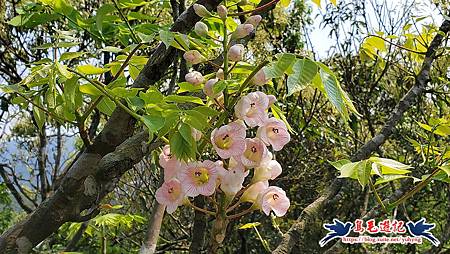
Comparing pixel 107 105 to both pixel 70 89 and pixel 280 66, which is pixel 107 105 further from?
pixel 280 66

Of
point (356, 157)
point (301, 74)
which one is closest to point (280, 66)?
point (301, 74)

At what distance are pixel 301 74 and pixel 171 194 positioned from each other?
25 centimetres

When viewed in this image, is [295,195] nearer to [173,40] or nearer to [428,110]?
[428,110]

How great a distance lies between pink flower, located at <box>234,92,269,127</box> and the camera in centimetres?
70

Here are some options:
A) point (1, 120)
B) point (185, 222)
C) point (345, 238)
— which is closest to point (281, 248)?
point (345, 238)

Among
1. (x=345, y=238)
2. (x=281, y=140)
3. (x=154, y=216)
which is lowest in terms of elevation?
(x=345, y=238)

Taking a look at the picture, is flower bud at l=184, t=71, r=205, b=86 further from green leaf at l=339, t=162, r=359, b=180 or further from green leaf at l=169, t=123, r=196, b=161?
green leaf at l=339, t=162, r=359, b=180

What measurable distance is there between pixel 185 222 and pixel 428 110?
6.27ft

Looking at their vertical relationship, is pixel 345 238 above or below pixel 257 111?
below

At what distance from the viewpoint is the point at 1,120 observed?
460 centimetres

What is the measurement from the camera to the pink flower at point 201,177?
0.69 metres

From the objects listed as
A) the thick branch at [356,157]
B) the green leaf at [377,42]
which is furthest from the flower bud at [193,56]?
the green leaf at [377,42]

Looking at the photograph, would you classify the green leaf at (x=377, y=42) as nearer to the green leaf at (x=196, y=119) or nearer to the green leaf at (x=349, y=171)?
the green leaf at (x=349, y=171)

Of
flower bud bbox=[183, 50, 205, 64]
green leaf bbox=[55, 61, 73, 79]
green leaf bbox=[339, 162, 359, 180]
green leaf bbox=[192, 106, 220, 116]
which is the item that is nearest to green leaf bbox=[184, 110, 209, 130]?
green leaf bbox=[192, 106, 220, 116]
